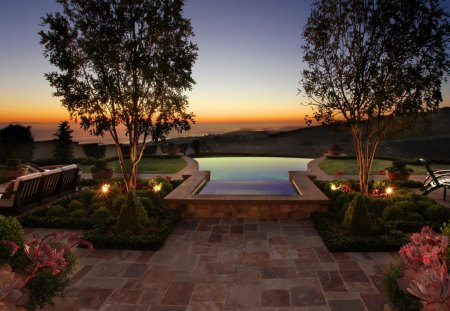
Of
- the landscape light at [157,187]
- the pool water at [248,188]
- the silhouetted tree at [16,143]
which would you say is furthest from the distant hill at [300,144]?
the landscape light at [157,187]

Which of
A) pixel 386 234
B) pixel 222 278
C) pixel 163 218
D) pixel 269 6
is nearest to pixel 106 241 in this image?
pixel 163 218

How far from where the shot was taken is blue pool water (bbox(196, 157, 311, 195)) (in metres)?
11.7

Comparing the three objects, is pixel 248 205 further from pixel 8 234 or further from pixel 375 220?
pixel 8 234

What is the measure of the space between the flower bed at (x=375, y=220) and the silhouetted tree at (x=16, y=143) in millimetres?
20313

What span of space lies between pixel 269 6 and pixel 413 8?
5.08 metres

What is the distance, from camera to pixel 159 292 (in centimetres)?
502

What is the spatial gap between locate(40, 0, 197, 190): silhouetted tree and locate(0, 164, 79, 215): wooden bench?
6.50ft

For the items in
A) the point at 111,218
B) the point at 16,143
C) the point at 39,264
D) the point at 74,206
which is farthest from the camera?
the point at 16,143

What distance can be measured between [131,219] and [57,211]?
2943 mm

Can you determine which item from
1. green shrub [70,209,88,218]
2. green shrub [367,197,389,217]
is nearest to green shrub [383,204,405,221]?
green shrub [367,197,389,217]

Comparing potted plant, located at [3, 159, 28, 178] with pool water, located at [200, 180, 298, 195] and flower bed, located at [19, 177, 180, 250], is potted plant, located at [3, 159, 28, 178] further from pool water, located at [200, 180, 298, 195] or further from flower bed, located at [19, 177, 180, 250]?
pool water, located at [200, 180, 298, 195]

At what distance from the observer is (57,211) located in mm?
8719

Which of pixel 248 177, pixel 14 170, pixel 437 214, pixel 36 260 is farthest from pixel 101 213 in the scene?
pixel 437 214

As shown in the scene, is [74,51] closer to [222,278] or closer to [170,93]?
[170,93]
